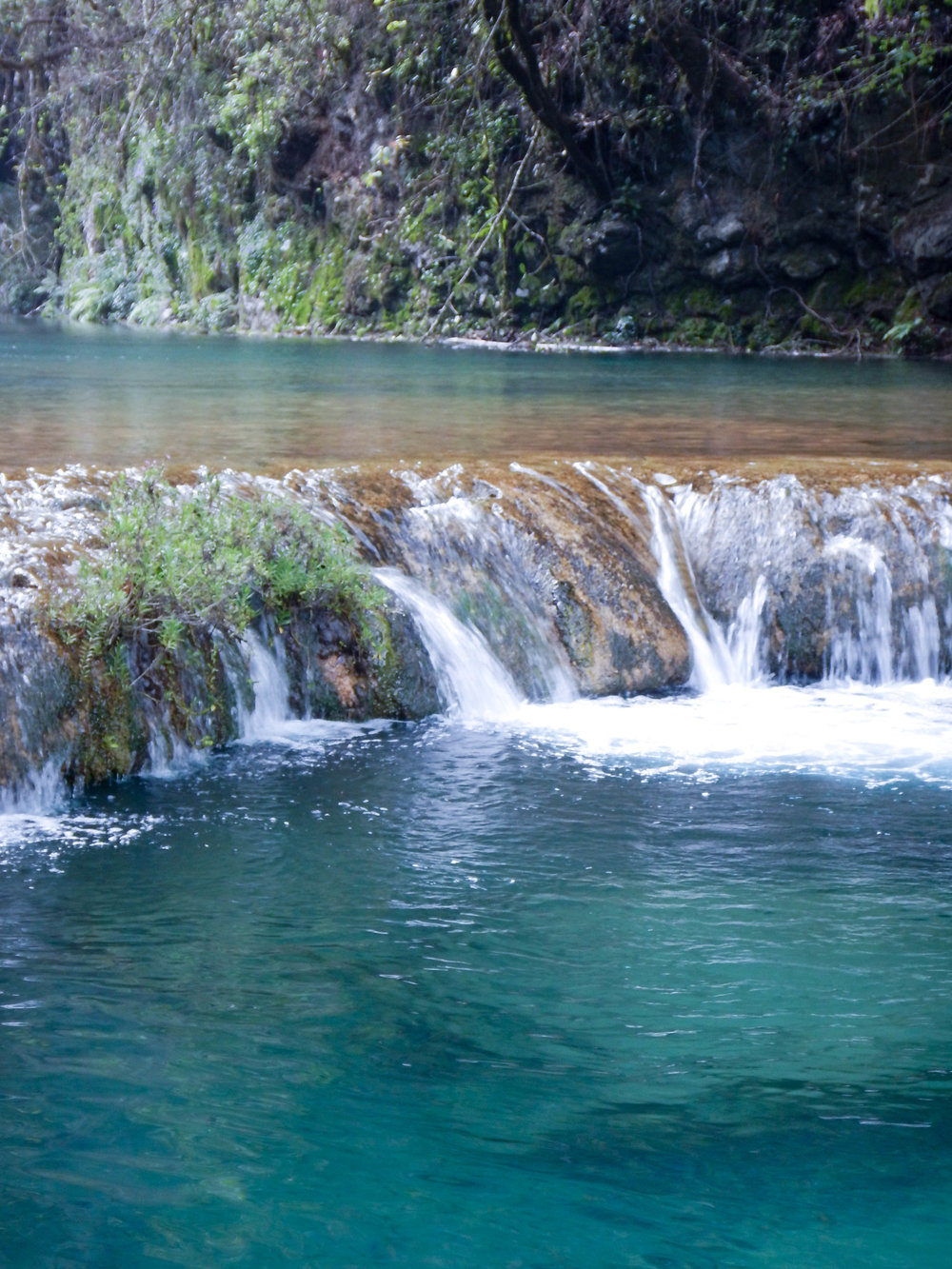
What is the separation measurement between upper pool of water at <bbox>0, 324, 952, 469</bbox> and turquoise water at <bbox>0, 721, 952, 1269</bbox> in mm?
3587

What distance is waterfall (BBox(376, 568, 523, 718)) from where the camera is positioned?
726 centimetres

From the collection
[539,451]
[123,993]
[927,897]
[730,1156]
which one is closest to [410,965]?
[123,993]

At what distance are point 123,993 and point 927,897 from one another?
2664 mm

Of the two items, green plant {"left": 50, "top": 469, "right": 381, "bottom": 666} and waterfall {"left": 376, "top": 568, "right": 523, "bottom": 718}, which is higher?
green plant {"left": 50, "top": 469, "right": 381, "bottom": 666}

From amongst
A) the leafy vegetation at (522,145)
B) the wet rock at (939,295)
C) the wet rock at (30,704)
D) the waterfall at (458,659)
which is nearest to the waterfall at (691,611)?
the waterfall at (458,659)

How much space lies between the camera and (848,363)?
684 inches

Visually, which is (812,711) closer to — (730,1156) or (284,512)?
(284,512)

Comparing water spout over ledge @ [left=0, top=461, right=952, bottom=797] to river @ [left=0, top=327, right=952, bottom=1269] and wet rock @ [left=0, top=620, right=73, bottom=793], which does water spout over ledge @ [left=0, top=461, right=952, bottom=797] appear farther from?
wet rock @ [left=0, top=620, right=73, bottom=793]

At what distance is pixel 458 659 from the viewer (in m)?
7.35

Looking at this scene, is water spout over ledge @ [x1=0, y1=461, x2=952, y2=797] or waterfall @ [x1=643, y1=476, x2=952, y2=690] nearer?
water spout over ledge @ [x1=0, y1=461, x2=952, y2=797]

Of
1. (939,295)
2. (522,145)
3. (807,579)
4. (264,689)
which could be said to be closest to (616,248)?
(522,145)

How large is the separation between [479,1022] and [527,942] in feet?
1.83

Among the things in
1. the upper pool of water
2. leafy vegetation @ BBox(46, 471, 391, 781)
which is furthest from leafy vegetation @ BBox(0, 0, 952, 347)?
leafy vegetation @ BBox(46, 471, 391, 781)

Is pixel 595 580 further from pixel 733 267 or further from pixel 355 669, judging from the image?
pixel 733 267
